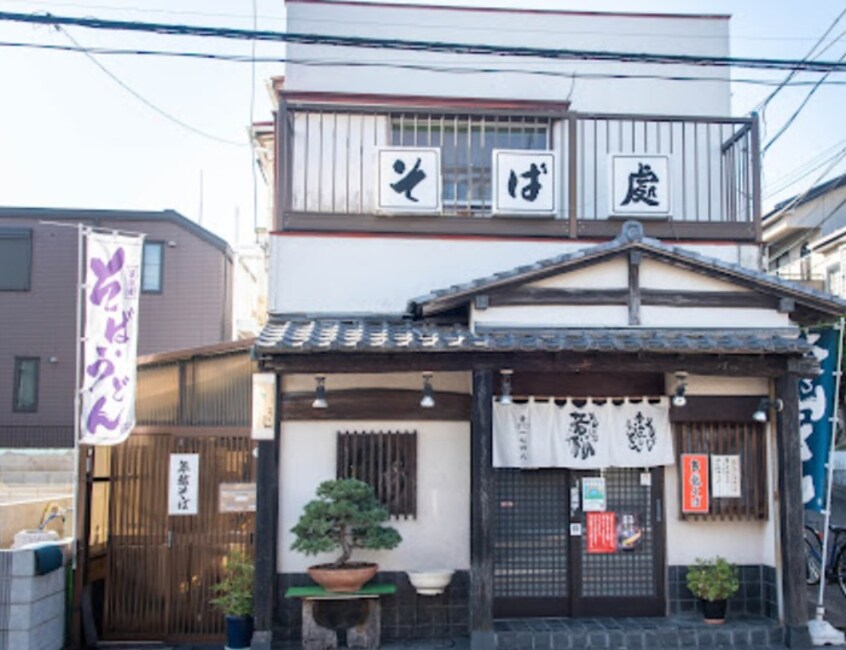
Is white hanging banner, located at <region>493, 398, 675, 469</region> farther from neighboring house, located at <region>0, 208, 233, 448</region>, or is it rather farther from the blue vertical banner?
neighboring house, located at <region>0, 208, 233, 448</region>

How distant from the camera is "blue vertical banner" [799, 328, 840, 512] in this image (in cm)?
1046

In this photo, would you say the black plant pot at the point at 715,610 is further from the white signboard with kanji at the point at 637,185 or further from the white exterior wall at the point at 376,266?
the white signboard with kanji at the point at 637,185

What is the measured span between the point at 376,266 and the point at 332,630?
178 inches

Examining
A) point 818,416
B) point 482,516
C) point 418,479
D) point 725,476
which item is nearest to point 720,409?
Result: point 725,476

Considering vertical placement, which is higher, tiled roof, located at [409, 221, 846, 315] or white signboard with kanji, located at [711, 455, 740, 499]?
tiled roof, located at [409, 221, 846, 315]

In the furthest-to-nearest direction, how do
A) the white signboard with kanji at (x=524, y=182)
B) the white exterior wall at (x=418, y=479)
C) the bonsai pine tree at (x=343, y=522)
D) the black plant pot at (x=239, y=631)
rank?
the white signboard with kanji at (x=524, y=182)
the white exterior wall at (x=418, y=479)
the black plant pot at (x=239, y=631)
the bonsai pine tree at (x=343, y=522)

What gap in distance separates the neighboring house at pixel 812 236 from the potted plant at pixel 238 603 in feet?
75.0

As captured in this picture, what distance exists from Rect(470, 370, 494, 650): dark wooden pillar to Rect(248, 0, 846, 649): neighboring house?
0.03 meters

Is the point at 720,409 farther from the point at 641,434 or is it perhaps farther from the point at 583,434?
the point at 583,434

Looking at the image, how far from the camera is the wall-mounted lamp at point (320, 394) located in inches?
393

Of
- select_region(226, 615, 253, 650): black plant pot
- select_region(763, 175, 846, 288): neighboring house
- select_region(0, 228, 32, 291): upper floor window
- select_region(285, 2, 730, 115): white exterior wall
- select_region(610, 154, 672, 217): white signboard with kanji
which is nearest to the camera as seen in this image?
select_region(226, 615, 253, 650): black plant pot

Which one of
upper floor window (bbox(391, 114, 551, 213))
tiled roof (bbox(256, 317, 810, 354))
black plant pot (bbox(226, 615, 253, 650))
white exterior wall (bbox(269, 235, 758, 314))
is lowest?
black plant pot (bbox(226, 615, 253, 650))

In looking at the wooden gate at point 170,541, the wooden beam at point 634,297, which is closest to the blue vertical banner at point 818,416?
the wooden beam at point 634,297

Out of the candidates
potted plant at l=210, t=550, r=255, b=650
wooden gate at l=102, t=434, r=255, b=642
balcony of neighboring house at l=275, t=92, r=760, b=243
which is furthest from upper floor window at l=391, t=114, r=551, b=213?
potted plant at l=210, t=550, r=255, b=650
